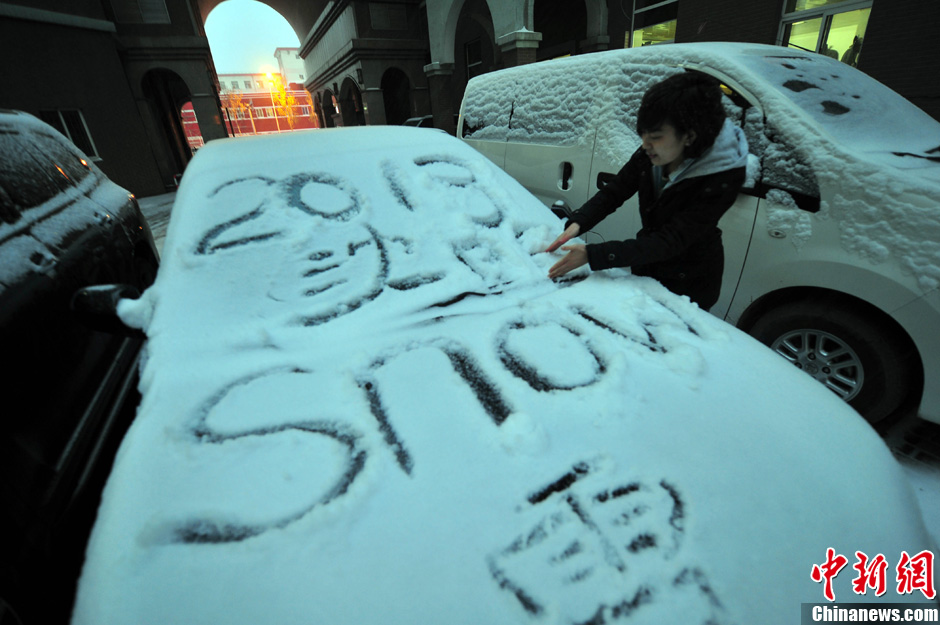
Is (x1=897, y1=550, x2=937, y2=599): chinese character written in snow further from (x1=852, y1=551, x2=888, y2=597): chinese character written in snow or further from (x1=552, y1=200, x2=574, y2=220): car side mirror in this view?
(x1=552, y1=200, x2=574, y2=220): car side mirror

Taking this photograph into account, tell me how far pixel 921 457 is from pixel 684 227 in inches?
66.0

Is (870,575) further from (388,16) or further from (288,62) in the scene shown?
(288,62)

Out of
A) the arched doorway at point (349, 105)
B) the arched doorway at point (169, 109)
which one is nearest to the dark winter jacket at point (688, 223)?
the arched doorway at point (169, 109)

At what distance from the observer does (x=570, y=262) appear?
1.57 meters

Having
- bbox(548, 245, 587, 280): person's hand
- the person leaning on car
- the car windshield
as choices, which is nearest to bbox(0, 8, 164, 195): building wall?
bbox(548, 245, 587, 280): person's hand

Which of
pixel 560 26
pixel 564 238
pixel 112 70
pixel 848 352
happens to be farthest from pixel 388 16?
pixel 848 352

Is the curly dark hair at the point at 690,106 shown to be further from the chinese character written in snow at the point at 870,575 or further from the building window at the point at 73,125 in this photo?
the building window at the point at 73,125

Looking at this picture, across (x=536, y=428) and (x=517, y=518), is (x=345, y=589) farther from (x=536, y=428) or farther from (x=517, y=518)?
(x=536, y=428)

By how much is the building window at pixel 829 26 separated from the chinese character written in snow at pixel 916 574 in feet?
23.3

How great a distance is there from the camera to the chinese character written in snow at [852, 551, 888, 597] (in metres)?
0.77

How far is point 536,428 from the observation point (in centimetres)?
94

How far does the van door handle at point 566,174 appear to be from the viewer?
126 inches

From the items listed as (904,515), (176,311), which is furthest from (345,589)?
(904,515)

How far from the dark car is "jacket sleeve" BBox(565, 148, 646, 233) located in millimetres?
1829
